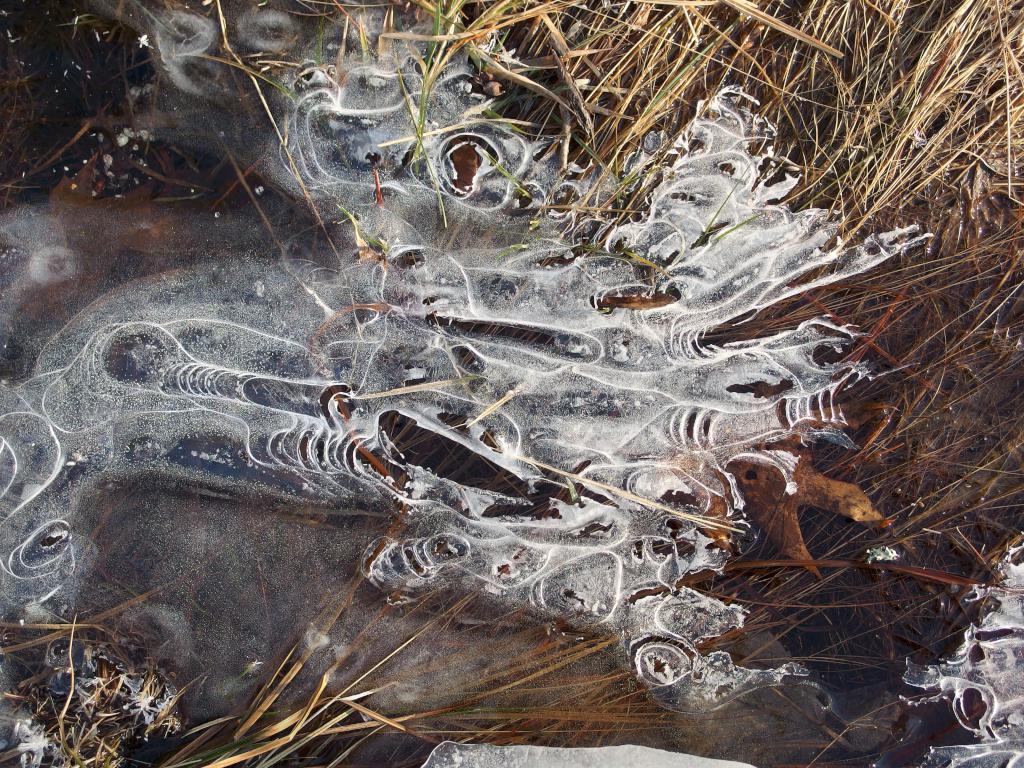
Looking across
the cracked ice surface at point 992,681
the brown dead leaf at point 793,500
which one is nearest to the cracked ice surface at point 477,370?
the brown dead leaf at point 793,500

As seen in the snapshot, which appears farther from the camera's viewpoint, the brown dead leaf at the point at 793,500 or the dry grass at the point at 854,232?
the brown dead leaf at the point at 793,500

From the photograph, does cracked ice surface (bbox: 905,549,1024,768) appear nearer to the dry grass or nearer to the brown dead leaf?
the dry grass

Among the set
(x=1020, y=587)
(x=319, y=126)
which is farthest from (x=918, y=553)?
(x=319, y=126)

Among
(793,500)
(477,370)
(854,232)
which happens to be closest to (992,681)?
(793,500)

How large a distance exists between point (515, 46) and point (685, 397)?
1.34 meters

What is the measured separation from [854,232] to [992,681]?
1.66 m

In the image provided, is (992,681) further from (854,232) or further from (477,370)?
(477,370)

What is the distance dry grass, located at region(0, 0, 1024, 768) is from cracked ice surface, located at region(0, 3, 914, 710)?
121 mm

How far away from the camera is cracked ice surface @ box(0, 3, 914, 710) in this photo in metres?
1.98

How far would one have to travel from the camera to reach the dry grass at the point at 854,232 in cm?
195

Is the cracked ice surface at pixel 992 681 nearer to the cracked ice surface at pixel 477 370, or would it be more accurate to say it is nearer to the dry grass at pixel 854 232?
the dry grass at pixel 854 232

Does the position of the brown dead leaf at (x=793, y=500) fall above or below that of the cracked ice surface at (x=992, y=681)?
above

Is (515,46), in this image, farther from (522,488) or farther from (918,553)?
(918,553)

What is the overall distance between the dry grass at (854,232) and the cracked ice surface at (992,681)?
0.29 feet
